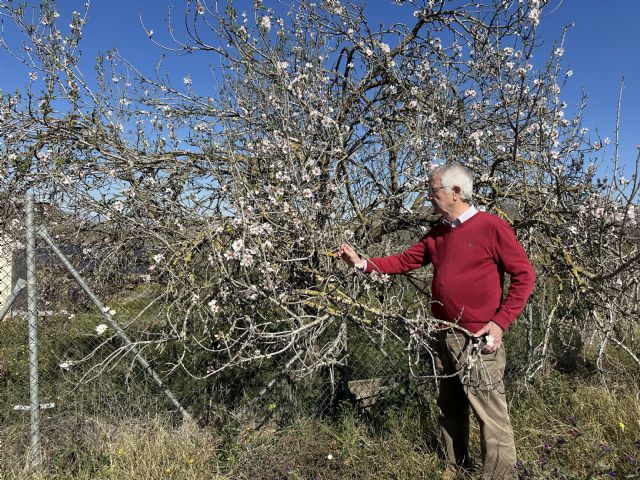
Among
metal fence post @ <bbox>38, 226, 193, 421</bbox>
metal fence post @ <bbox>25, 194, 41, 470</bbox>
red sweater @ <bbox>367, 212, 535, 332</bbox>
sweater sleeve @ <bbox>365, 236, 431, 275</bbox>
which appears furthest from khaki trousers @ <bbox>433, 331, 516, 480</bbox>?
metal fence post @ <bbox>25, 194, 41, 470</bbox>

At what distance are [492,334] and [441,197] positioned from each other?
735mm

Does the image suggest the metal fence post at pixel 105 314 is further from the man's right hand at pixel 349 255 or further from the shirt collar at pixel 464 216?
the shirt collar at pixel 464 216

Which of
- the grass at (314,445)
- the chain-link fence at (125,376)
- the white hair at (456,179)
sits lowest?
the grass at (314,445)

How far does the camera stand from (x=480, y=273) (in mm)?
2504

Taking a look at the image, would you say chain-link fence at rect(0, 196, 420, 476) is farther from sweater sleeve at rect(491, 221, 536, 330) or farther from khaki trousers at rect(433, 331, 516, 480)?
sweater sleeve at rect(491, 221, 536, 330)

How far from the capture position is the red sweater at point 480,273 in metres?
2.41

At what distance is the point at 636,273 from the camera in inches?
126

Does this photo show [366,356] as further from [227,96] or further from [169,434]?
[227,96]

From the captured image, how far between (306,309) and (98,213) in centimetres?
161

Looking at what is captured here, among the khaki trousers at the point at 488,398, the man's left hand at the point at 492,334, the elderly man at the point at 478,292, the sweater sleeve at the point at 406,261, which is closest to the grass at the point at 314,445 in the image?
the khaki trousers at the point at 488,398

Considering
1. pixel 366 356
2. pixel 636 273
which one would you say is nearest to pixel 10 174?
pixel 366 356

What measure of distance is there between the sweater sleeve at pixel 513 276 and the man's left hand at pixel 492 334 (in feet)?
0.08

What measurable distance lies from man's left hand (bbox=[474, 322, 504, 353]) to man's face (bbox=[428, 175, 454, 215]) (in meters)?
0.62

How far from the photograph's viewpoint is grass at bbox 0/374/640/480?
288 centimetres
